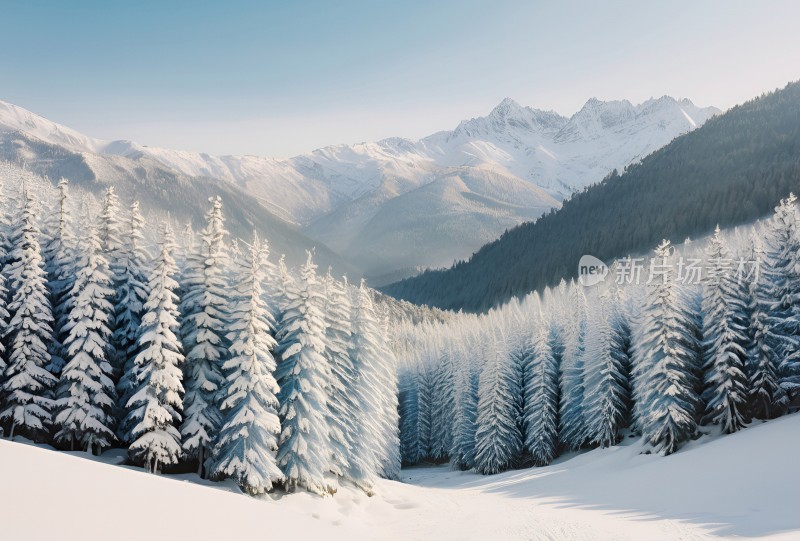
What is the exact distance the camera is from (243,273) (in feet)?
101

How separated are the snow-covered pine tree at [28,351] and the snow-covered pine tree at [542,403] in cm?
4556

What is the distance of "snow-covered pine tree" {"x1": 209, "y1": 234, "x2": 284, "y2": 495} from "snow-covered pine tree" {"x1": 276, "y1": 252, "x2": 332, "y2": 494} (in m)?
0.88

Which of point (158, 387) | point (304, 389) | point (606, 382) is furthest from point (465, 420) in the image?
point (158, 387)

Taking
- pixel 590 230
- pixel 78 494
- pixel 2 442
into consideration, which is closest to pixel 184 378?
pixel 2 442

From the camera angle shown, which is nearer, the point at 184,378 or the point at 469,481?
the point at 184,378

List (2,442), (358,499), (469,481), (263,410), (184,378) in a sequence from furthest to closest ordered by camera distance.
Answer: (469,481) → (358,499) → (184,378) → (263,410) → (2,442)

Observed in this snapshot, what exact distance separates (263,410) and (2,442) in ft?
51.9

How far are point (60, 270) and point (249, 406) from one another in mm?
16566

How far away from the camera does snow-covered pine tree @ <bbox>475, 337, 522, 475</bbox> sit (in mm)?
58969

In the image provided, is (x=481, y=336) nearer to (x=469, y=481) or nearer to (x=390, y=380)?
(x=469, y=481)

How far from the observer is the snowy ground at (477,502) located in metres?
11.0

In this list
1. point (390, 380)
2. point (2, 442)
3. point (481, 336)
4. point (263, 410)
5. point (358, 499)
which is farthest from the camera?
point (481, 336)

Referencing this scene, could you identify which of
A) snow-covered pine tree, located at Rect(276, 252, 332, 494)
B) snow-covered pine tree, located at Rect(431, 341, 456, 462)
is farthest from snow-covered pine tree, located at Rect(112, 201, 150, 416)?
snow-covered pine tree, located at Rect(431, 341, 456, 462)

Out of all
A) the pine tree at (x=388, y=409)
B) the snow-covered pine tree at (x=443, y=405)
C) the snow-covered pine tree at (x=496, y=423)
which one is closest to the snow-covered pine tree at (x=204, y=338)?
the pine tree at (x=388, y=409)
